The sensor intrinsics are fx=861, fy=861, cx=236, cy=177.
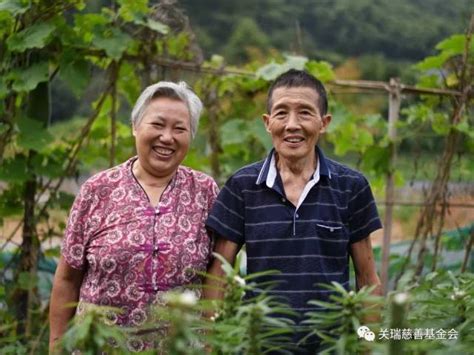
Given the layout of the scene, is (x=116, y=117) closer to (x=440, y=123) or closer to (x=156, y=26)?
(x=156, y=26)

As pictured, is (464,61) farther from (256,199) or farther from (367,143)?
(256,199)

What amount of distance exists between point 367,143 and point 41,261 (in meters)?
1.95

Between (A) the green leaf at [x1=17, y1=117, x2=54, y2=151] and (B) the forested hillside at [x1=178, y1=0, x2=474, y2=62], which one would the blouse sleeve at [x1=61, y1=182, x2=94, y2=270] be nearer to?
(A) the green leaf at [x1=17, y1=117, x2=54, y2=151]

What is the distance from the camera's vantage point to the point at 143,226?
2539mm

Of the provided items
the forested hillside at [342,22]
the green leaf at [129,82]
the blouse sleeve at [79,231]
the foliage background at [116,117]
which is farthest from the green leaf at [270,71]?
the forested hillside at [342,22]

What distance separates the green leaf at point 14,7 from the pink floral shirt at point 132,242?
5.59ft

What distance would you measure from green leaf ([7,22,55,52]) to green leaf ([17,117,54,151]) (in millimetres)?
380

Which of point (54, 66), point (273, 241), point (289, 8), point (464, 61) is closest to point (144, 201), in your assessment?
point (273, 241)

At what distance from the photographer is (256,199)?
255 centimetres

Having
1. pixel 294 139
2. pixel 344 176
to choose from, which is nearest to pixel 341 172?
pixel 344 176

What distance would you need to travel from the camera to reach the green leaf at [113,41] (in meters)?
4.26

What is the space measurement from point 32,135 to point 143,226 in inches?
76.6

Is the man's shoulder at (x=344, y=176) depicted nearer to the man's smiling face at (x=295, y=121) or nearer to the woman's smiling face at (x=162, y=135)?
the man's smiling face at (x=295, y=121)

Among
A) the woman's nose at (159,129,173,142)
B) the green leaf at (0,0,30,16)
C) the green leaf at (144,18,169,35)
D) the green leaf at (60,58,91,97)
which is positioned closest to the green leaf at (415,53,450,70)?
the green leaf at (144,18,169,35)
